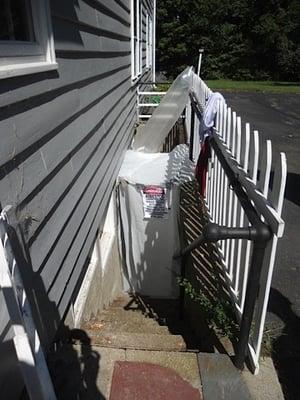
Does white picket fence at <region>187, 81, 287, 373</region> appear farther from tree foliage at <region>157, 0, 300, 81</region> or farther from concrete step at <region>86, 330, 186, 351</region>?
tree foliage at <region>157, 0, 300, 81</region>

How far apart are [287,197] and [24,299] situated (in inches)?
204

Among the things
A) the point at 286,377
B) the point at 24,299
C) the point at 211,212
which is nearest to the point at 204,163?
the point at 211,212

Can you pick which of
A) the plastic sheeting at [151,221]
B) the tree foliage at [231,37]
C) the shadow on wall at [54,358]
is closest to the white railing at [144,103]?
the plastic sheeting at [151,221]

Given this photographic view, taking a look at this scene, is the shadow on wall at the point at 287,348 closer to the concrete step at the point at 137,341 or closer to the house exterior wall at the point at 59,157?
the concrete step at the point at 137,341

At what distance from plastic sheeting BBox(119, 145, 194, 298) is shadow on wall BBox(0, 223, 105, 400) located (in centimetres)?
268

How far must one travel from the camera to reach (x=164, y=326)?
407 cm

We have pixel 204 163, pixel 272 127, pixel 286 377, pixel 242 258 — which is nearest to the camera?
pixel 242 258

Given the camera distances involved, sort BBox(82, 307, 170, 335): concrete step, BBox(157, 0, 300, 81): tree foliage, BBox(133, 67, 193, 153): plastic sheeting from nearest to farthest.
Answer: BBox(82, 307, 170, 335): concrete step
BBox(133, 67, 193, 153): plastic sheeting
BBox(157, 0, 300, 81): tree foliage

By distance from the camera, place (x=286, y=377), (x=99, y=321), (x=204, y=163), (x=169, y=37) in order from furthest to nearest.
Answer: (x=169, y=37), (x=204, y=163), (x=99, y=321), (x=286, y=377)

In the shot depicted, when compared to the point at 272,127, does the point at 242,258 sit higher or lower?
higher

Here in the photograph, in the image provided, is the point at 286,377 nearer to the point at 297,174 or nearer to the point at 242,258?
the point at 242,258

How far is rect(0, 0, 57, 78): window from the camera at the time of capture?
5.66ft

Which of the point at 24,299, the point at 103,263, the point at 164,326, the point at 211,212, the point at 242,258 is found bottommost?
the point at 164,326

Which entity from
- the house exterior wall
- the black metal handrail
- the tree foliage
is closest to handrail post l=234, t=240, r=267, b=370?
the black metal handrail
